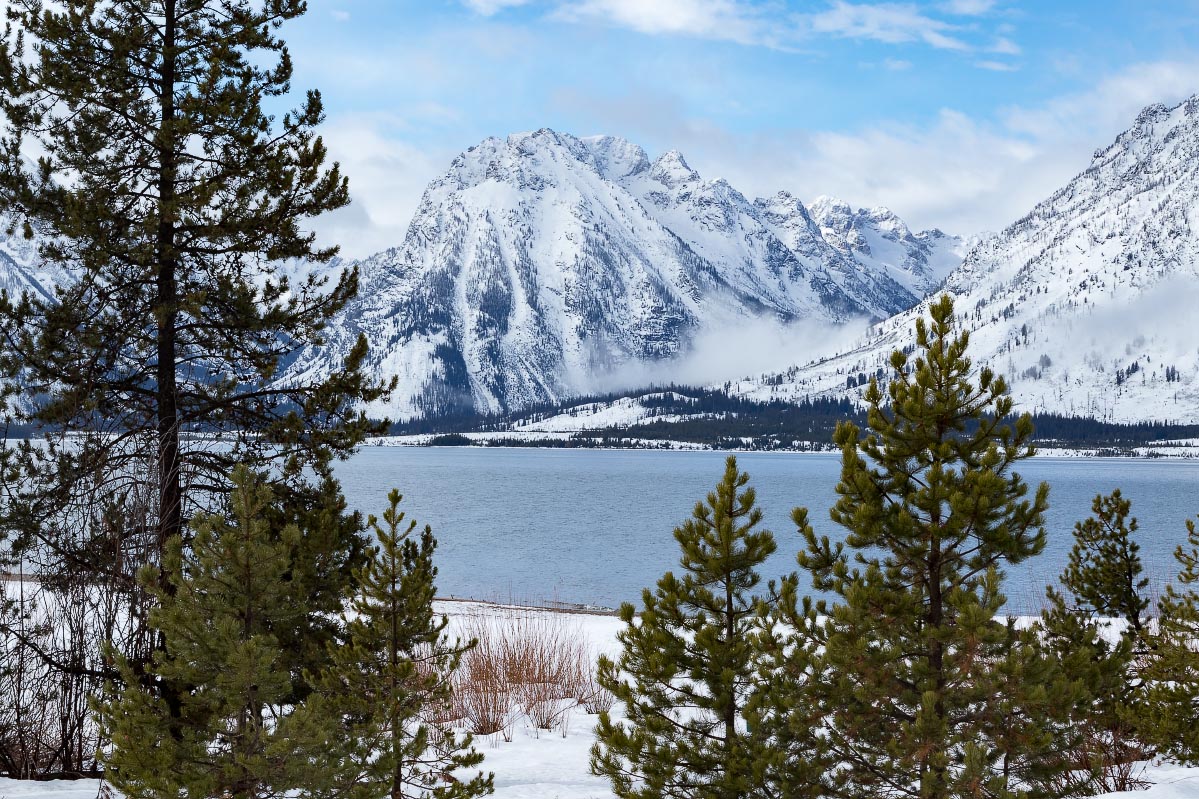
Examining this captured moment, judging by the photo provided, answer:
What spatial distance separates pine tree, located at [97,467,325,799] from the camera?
507 cm

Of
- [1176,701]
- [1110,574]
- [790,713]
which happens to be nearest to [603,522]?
[1110,574]

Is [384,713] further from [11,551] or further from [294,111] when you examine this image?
[294,111]

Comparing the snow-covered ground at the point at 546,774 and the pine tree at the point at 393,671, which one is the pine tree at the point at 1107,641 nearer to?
the snow-covered ground at the point at 546,774

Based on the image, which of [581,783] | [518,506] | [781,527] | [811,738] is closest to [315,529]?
[581,783]

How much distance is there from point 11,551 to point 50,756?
214 centimetres

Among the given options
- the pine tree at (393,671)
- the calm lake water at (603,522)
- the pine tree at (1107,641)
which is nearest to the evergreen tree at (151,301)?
the pine tree at (393,671)

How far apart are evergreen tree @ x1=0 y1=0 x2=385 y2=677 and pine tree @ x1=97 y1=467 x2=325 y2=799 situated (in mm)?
3175

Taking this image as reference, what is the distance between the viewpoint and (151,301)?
9.84 meters

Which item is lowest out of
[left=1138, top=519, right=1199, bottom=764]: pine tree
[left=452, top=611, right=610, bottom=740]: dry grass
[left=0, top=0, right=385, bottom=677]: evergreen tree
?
[left=452, top=611, right=610, bottom=740]: dry grass

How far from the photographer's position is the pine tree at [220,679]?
5074mm

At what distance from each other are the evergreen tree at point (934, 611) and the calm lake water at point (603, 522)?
878 inches

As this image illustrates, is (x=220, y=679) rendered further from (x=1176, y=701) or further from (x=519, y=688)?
(x=1176, y=701)

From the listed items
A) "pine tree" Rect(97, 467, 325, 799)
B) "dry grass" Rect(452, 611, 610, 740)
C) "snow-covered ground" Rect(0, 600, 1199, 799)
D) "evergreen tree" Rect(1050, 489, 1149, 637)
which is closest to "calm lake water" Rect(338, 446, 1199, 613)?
"dry grass" Rect(452, 611, 610, 740)

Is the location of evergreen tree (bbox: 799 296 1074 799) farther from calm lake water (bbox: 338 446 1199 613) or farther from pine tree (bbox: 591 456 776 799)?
calm lake water (bbox: 338 446 1199 613)
